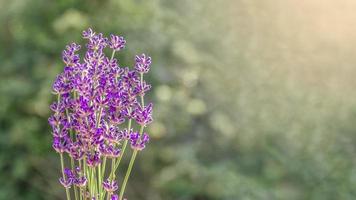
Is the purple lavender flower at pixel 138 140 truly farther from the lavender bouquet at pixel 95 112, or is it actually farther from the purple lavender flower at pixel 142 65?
the purple lavender flower at pixel 142 65

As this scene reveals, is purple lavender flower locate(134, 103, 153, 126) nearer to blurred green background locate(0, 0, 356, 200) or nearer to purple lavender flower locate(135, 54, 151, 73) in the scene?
purple lavender flower locate(135, 54, 151, 73)

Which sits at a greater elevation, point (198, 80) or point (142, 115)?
point (198, 80)

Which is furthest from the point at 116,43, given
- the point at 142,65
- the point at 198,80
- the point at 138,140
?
the point at 198,80

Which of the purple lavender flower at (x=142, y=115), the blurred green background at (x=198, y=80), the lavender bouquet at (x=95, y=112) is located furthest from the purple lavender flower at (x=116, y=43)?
the blurred green background at (x=198, y=80)

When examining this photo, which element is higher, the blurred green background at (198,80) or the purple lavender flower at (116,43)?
the blurred green background at (198,80)

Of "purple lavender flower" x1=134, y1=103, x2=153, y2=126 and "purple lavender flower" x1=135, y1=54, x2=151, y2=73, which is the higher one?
"purple lavender flower" x1=135, y1=54, x2=151, y2=73

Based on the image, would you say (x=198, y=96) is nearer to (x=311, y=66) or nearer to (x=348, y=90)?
(x=311, y=66)

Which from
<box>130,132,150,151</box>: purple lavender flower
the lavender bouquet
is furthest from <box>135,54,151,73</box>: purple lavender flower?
<box>130,132,150,151</box>: purple lavender flower

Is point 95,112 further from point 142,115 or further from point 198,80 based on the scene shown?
point 198,80
